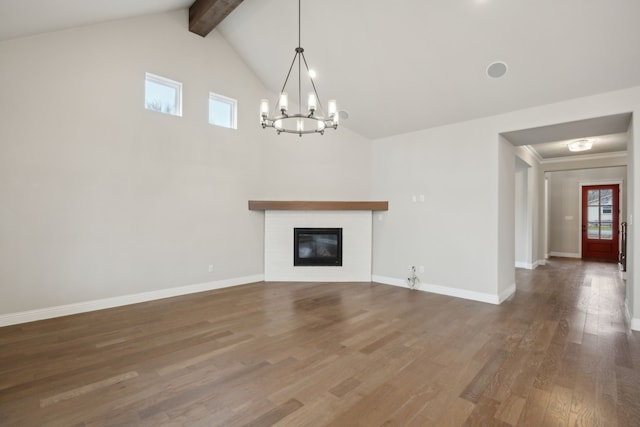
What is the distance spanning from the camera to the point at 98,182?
158 inches

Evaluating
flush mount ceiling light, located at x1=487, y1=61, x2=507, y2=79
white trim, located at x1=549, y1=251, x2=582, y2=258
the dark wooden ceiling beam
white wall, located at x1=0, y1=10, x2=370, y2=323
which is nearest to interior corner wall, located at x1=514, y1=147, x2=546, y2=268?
white trim, located at x1=549, y1=251, x2=582, y2=258

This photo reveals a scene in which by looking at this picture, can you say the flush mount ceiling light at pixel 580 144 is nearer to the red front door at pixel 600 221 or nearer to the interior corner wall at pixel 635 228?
the interior corner wall at pixel 635 228

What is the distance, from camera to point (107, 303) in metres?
4.11

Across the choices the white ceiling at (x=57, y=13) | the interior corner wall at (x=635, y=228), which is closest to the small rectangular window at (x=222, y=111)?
the white ceiling at (x=57, y=13)

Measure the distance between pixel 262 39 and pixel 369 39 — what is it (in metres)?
1.83

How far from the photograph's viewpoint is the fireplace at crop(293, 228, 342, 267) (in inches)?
232

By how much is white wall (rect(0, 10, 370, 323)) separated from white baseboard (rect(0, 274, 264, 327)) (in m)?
0.05

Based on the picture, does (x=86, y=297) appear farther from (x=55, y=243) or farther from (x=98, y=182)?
(x=98, y=182)

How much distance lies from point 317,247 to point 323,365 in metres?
3.42

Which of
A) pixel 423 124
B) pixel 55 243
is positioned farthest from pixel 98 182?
pixel 423 124

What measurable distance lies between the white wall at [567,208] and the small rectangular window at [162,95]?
34.9 ft

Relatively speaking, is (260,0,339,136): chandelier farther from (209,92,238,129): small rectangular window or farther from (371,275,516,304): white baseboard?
(371,275,516,304): white baseboard

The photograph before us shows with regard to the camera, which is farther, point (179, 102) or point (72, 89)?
point (179, 102)

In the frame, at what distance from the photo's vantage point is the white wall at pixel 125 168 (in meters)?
3.53
